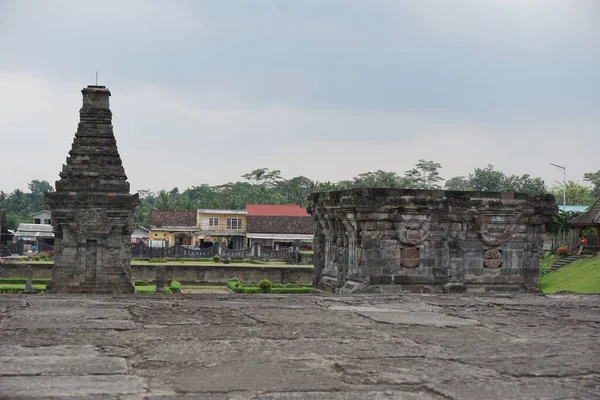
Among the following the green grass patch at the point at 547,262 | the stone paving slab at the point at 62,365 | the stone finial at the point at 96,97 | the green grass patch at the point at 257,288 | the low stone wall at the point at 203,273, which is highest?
the stone finial at the point at 96,97

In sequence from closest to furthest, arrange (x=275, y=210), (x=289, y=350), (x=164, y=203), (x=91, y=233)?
1. (x=289, y=350)
2. (x=91, y=233)
3. (x=275, y=210)
4. (x=164, y=203)

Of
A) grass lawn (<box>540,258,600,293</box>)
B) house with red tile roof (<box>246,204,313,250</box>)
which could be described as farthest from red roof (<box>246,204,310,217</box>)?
grass lawn (<box>540,258,600,293</box>)

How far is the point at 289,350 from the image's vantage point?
17.6 ft

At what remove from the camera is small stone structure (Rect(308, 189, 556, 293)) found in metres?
12.7

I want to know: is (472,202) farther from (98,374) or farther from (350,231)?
(98,374)

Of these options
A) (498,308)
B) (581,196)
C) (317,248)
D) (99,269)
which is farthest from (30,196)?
(498,308)

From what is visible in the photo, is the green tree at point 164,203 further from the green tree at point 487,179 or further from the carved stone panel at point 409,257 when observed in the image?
the carved stone panel at point 409,257

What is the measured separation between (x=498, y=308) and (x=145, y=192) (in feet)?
362

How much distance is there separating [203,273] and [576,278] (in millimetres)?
15128

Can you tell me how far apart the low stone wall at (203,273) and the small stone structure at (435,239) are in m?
20.3

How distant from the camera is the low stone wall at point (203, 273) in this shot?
3356 centimetres

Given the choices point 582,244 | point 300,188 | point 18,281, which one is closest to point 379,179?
point 300,188

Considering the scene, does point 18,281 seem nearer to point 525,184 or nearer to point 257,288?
point 257,288

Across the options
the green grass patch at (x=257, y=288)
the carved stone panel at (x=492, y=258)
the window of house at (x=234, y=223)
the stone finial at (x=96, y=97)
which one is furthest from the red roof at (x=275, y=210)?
the carved stone panel at (x=492, y=258)
